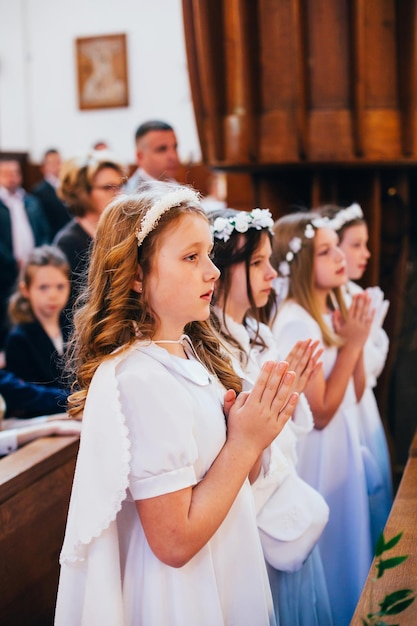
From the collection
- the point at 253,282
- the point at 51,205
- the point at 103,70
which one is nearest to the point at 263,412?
the point at 253,282

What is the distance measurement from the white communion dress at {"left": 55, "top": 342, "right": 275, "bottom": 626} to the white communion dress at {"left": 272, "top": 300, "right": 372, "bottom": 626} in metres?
1.18

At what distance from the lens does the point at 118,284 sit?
1.79 metres

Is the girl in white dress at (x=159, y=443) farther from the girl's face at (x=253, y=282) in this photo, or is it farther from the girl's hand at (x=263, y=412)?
the girl's face at (x=253, y=282)

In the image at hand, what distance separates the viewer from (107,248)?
1826 millimetres

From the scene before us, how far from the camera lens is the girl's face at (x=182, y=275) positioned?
5.82 ft

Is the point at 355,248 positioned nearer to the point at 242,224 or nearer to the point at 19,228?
the point at 242,224

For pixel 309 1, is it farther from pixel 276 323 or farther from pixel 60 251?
pixel 60 251

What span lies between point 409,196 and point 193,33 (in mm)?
1252

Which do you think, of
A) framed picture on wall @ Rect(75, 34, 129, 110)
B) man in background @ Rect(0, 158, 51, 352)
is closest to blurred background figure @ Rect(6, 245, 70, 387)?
man in background @ Rect(0, 158, 51, 352)

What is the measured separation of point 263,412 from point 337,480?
144 cm

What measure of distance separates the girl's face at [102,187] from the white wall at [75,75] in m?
5.86

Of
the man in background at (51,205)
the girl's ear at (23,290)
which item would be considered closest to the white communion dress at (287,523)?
the girl's ear at (23,290)

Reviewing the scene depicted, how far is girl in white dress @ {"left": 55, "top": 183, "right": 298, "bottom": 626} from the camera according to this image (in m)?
1.67

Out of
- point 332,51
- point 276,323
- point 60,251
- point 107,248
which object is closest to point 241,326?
point 276,323
